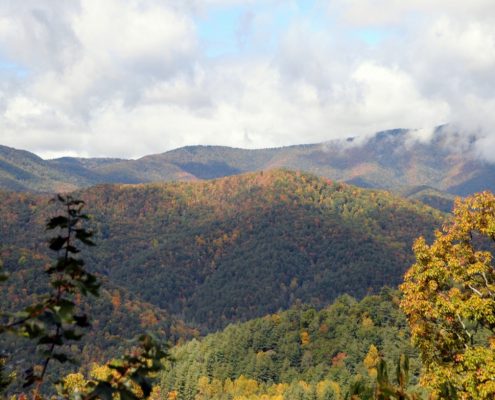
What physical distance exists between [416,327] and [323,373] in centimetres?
15275

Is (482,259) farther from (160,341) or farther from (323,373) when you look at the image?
(323,373)

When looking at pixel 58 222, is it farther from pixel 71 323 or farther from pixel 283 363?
pixel 283 363

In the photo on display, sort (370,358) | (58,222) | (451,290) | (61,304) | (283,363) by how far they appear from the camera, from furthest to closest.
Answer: (283,363) → (370,358) → (451,290) → (58,222) → (61,304)

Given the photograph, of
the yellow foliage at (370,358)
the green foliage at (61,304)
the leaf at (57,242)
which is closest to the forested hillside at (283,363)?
the yellow foliage at (370,358)

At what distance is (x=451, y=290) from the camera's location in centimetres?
2491

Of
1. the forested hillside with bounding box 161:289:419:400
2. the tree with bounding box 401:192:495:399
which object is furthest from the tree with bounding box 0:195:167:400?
the forested hillside with bounding box 161:289:419:400

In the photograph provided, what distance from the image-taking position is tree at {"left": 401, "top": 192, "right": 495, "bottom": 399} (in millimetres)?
24109

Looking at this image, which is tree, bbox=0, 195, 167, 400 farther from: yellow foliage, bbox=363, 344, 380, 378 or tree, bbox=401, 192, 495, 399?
yellow foliage, bbox=363, 344, 380, 378

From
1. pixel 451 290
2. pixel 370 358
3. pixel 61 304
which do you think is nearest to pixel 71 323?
pixel 61 304

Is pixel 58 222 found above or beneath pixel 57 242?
above

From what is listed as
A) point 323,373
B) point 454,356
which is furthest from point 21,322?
point 323,373

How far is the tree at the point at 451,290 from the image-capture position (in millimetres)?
24109

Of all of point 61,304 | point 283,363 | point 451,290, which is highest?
point 61,304

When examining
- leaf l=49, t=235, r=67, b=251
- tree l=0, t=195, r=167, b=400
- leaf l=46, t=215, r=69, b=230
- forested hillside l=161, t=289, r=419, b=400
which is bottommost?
forested hillside l=161, t=289, r=419, b=400
